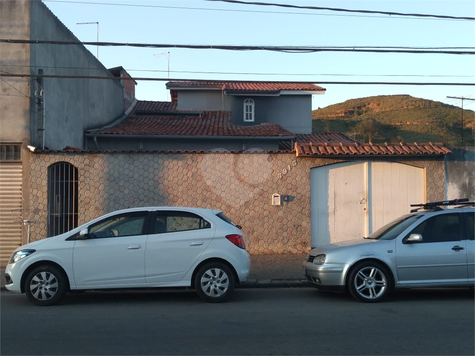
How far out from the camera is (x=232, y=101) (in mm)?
26953

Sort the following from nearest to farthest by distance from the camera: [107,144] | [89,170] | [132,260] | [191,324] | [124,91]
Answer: [191,324] → [132,260] → [89,170] → [107,144] → [124,91]

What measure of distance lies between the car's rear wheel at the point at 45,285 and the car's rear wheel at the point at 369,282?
15.7 feet

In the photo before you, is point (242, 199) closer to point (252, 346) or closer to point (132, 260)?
point (132, 260)

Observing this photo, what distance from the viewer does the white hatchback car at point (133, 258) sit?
854cm

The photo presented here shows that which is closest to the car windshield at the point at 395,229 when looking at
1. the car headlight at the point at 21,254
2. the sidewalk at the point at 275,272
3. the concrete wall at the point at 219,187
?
the sidewalk at the point at 275,272

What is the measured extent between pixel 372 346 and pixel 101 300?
→ 499 centimetres

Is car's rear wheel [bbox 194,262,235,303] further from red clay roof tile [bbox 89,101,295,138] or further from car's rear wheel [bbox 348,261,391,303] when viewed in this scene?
red clay roof tile [bbox 89,101,295,138]

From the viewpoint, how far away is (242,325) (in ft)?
23.7

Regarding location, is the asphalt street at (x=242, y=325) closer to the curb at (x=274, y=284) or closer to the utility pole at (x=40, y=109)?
the curb at (x=274, y=284)

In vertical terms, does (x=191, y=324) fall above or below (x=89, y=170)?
below

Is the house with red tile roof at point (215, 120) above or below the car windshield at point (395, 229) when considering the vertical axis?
above

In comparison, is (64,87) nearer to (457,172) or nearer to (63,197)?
(63,197)

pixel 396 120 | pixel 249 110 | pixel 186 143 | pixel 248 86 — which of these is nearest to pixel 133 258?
pixel 186 143

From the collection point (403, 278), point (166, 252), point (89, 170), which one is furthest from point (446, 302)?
point (89, 170)
